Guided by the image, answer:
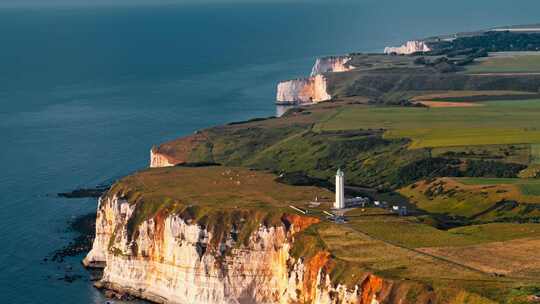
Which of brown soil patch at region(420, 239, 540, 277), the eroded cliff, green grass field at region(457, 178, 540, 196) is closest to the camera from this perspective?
brown soil patch at region(420, 239, 540, 277)

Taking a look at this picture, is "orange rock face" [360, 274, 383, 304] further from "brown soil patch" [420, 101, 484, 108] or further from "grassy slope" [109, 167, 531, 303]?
"brown soil patch" [420, 101, 484, 108]

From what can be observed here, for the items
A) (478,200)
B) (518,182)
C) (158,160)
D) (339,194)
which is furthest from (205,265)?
(158,160)

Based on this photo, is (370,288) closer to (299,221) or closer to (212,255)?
(299,221)

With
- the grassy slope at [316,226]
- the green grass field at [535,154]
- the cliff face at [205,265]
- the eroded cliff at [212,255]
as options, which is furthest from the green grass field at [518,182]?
the cliff face at [205,265]

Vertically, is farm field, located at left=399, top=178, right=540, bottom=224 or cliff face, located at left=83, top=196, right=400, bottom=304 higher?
farm field, located at left=399, top=178, right=540, bottom=224

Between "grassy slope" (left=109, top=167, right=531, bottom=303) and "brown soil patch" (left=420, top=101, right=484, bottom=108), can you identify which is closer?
"grassy slope" (left=109, top=167, right=531, bottom=303)

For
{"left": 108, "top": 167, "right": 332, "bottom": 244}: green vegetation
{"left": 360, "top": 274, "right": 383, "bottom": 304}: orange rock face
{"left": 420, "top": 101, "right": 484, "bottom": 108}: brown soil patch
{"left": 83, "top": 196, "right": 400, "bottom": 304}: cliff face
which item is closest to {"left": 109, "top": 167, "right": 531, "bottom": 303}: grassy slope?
{"left": 108, "top": 167, "right": 332, "bottom": 244}: green vegetation
